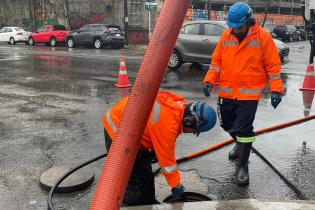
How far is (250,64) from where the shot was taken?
4496mm

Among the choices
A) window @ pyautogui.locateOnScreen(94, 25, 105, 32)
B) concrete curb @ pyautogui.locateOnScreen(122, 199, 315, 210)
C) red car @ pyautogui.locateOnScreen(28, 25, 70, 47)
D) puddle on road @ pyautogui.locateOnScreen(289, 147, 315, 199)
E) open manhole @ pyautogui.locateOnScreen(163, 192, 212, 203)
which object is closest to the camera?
concrete curb @ pyautogui.locateOnScreen(122, 199, 315, 210)

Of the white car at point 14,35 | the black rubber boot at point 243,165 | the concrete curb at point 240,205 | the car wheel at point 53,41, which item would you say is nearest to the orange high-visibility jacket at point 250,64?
the black rubber boot at point 243,165

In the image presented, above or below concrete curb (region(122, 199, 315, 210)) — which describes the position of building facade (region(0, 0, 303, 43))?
above

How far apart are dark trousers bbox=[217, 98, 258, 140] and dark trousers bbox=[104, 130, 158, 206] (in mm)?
1263

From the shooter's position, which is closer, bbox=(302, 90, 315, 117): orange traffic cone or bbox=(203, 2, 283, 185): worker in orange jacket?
bbox=(203, 2, 283, 185): worker in orange jacket

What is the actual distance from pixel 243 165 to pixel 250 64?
1100mm

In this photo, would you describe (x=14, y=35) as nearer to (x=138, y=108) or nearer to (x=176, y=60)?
(x=176, y=60)

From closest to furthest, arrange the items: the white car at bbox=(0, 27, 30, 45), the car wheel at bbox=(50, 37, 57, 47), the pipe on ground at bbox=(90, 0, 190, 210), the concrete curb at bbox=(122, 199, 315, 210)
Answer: the pipe on ground at bbox=(90, 0, 190, 210)
the concrete curb at bbox=(122, 199, 315, 210)
the car wheel at bbox=(50, 37, 57, 47)
the white car at bbox=(0, 27, 30, 45)

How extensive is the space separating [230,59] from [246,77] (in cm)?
26

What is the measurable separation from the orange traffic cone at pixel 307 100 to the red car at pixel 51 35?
851 inches

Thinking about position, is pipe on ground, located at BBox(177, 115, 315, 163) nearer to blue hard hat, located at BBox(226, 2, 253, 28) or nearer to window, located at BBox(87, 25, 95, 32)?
blue hard hat, located at BBox(226, 2, 253, 28)

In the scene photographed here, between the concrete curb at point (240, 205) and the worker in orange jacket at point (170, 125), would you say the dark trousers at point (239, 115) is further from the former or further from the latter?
the worker in orange jacket at point (170, 125)

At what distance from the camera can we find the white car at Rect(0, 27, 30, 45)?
3244cm

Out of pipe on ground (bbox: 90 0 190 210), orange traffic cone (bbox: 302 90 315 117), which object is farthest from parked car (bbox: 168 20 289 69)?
pipe on ground (bbox: 90 0 190 210)
